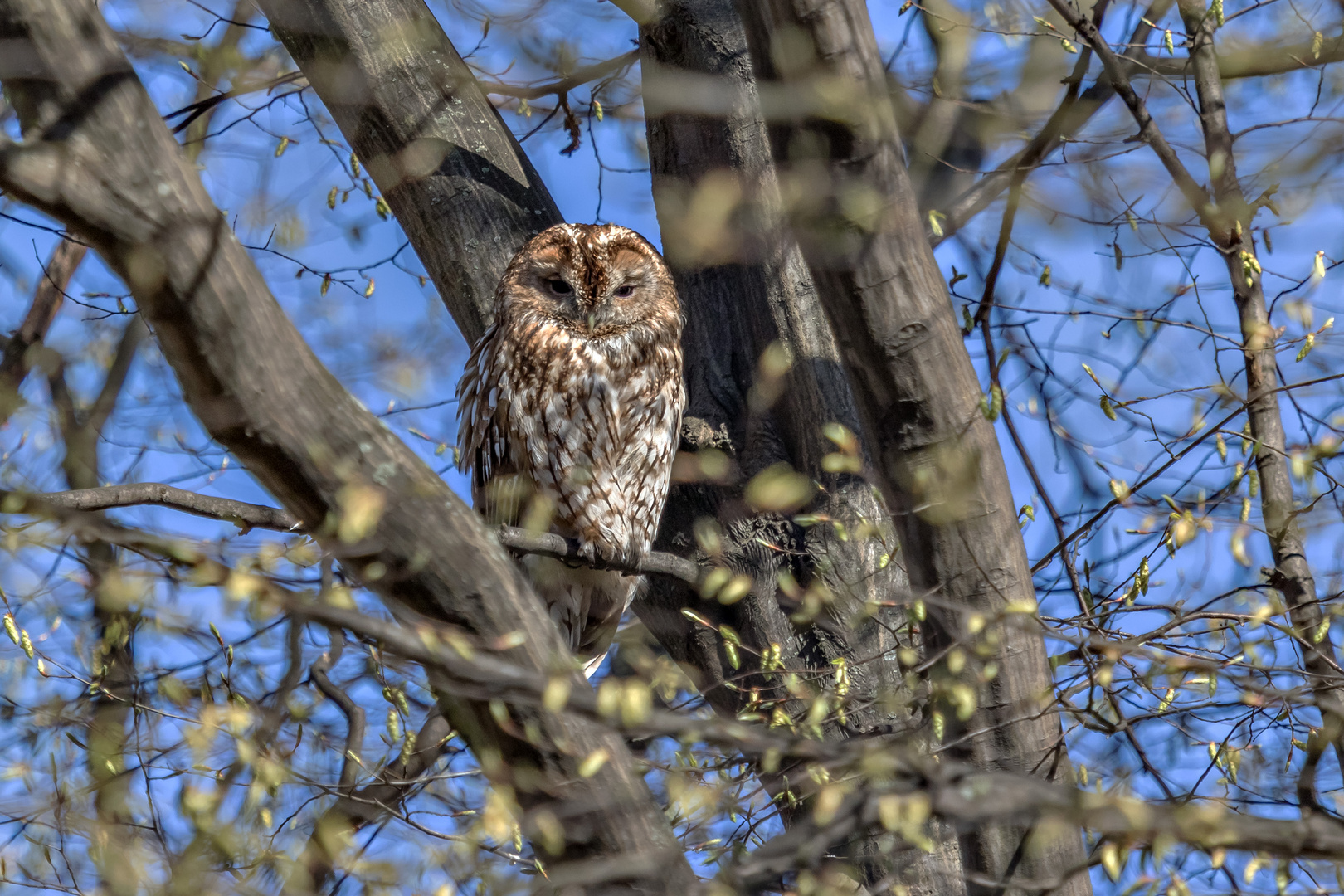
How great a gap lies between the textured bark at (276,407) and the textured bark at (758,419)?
3.79 feet

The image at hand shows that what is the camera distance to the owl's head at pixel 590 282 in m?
3.47

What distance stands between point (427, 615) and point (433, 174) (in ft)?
6.02

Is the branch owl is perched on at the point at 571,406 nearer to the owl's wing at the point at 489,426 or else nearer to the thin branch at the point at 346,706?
the owl's wing at the point at 489,426

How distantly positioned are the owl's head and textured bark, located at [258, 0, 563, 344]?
0.07 meters

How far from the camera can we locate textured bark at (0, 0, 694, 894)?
1450mm

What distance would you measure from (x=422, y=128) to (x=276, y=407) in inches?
72.8

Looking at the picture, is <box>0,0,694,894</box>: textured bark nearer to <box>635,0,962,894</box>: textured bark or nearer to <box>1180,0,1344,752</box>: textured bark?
<box>635,0,962,894</box>: textured bark

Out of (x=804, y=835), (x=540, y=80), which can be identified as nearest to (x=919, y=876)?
(x=804, y=835)

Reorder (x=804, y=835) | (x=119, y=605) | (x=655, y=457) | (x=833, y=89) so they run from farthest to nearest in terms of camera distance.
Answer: (x=655, y=457) < (x=833, y=89) < (x=119, y=605) < (x=804, y=835)

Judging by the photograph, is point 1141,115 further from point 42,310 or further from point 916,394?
point 42,310

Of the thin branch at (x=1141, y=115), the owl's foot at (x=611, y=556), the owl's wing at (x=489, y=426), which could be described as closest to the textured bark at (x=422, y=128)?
the owl's wing at (x=489, y=426)

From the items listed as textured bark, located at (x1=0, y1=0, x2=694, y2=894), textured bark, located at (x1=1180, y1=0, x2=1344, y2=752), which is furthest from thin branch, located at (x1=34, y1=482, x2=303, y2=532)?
textured bark, located at (x1=1180, y1=0, x2=1344, y2=752)

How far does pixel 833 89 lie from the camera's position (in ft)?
6.23

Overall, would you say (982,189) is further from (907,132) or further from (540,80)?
(540,80)
